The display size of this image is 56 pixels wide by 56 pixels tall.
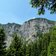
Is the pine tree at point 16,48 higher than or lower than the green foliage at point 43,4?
lower

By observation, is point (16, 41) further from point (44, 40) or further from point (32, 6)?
point (44, 40)

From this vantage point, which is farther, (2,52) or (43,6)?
(2,52)

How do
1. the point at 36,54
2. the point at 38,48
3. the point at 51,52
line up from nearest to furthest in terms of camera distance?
1. the point at 51,52
2. the point at 36,54
3. the point at 38,48

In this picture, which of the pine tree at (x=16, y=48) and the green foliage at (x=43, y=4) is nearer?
the green foliage at (x=43, y=4)

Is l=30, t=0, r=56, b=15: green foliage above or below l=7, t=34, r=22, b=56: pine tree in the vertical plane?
above

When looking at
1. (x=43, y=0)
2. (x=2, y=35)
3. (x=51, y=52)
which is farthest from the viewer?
(x=51, y=52)

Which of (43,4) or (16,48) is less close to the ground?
(43,4)

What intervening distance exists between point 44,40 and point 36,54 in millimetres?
13593

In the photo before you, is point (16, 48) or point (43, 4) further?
point (16, 48)

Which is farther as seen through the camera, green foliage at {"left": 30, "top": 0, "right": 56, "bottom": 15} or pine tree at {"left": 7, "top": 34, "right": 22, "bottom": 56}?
pine tree at {"left": 7, "top": 34, "right": 22, "bottom": 56}

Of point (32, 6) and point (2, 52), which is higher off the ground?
point (32, 6)

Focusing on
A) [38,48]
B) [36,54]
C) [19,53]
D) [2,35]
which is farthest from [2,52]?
[38,48]

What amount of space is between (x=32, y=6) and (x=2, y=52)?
3277 centimetres

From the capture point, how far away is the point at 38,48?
11906 cm
